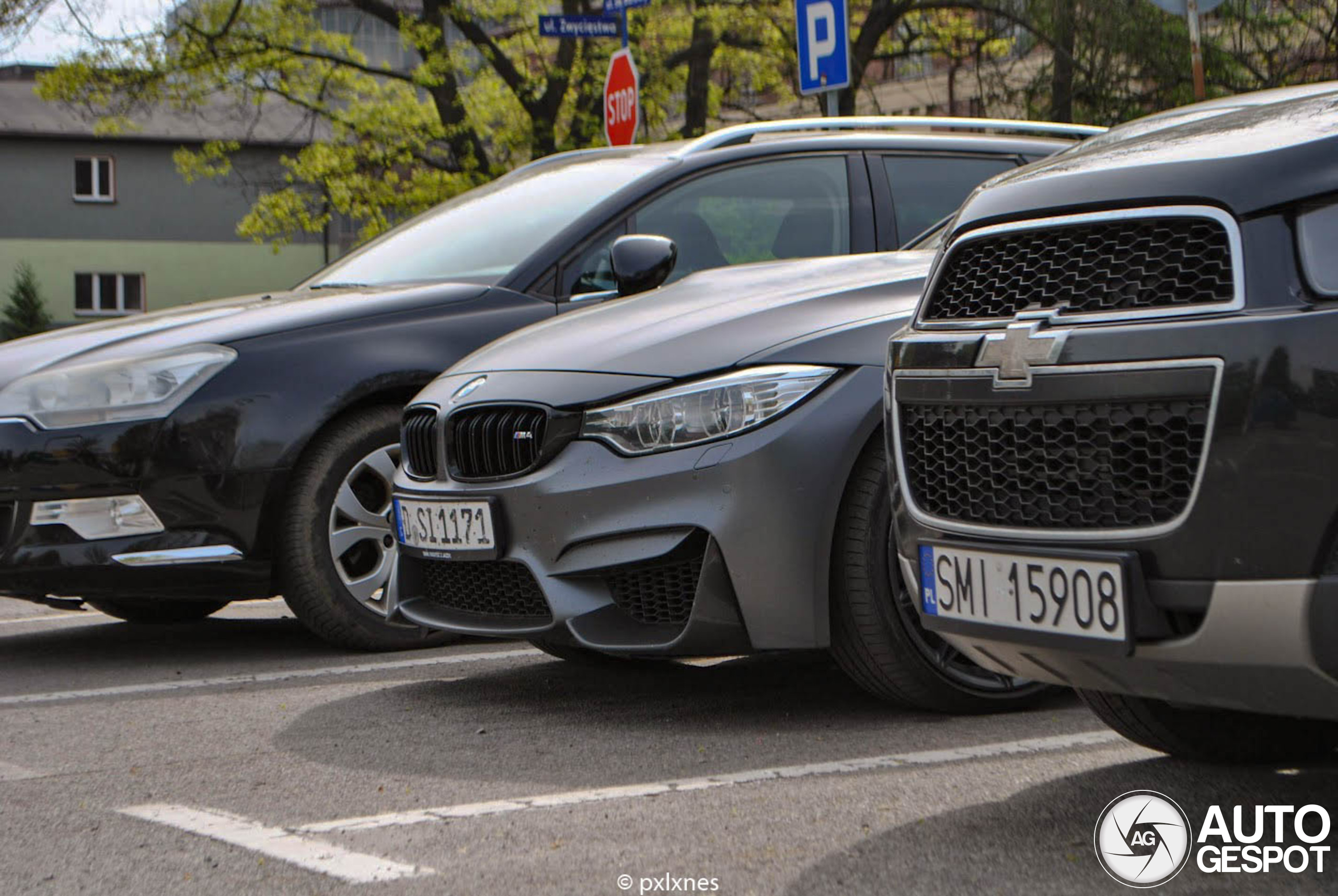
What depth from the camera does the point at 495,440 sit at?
4.54 metres

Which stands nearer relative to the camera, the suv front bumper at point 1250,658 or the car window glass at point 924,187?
the suv front bumper at point 1250,658

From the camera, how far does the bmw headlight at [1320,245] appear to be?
258 cm

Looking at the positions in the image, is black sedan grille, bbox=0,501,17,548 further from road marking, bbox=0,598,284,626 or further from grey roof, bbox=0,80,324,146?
grey roof, bbox=0,80,324,146

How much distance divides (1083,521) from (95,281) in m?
52.4

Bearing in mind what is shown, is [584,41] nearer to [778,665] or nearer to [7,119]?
[778,665]

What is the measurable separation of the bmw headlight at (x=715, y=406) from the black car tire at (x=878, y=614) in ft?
0.75

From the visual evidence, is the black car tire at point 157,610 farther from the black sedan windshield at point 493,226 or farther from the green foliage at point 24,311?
the green foliage at point 24,311

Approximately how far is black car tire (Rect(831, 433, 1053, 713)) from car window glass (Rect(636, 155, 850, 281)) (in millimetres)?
1961

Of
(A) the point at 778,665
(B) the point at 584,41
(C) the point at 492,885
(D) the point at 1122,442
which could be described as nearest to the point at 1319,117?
(D) the point at 1122,442

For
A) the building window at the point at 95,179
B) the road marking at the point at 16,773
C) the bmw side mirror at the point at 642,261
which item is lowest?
the road marking at the point at 16,773

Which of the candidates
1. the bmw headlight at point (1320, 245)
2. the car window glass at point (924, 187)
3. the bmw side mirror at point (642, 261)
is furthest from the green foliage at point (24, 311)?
the bmw headlight at point (1320, 245)

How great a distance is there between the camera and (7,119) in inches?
2024

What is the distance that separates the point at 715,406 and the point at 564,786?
0.98 meters

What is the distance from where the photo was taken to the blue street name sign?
40.8 ft
